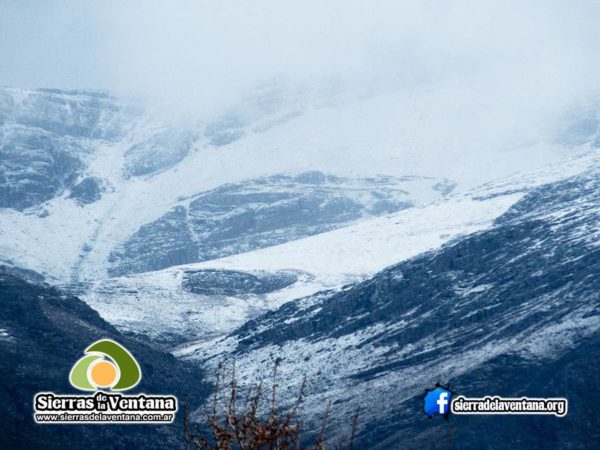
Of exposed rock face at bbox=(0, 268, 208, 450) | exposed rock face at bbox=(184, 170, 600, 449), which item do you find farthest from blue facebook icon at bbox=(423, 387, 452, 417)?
exposed rock face at bbox=(184, 170, 600, 449)

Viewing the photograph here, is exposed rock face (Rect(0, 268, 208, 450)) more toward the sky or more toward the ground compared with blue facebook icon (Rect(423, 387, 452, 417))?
more toward the sky

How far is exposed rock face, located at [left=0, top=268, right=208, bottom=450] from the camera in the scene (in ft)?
429

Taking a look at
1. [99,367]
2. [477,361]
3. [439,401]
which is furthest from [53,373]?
[439,401]

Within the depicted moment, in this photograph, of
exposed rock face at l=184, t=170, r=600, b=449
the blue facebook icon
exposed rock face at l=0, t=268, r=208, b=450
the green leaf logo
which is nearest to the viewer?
the blue facebook icon

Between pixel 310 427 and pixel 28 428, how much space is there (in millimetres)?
38210

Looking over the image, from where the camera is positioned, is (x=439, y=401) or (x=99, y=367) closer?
(x=439, y=401)

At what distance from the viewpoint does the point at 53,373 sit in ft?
502

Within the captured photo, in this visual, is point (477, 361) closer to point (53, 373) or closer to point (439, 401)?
point (53, 373)

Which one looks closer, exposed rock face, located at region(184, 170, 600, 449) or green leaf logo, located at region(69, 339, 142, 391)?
green leaf logo, located at region(69, 339, 142, 391)

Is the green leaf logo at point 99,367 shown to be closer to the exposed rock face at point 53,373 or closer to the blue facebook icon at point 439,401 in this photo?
the blue facebook icon at point 439,401

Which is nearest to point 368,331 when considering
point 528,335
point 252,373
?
A: point 252,373

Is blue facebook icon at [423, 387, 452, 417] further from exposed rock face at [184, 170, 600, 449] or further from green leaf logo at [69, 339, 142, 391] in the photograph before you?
exposed rock face at [184, 170, 600, 449]

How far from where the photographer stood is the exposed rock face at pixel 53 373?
131 meters

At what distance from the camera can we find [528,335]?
163 metres
